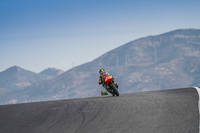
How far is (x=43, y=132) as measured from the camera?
769 centimetres

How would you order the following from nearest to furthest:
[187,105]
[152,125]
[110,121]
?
[152,125]
[110,121]
[187,105]

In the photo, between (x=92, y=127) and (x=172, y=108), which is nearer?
(x=92, y=127)

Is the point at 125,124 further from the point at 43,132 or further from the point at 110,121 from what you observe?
the point at 43,132

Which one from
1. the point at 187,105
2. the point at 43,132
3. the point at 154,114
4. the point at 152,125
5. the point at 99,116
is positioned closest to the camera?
the point at 152,125

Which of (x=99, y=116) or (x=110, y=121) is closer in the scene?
(x=110, y=121)

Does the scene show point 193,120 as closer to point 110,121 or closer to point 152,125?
point 152,125

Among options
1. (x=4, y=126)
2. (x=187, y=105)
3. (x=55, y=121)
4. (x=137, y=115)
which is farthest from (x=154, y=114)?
(x=4, y=126)

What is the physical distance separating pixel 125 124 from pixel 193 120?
1651mm

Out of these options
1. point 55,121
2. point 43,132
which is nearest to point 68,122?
point 55,121

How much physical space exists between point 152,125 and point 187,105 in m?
3.37

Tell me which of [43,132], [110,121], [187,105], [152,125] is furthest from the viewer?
[187,105]

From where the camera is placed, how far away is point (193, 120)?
24.5 ft

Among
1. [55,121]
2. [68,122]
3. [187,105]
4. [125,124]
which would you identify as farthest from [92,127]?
[187,105]

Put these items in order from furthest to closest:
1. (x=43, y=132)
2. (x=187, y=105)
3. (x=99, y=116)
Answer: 1. (x=187, y=105)
2. (x=99, y=116)
3. (x=43, y=132)
